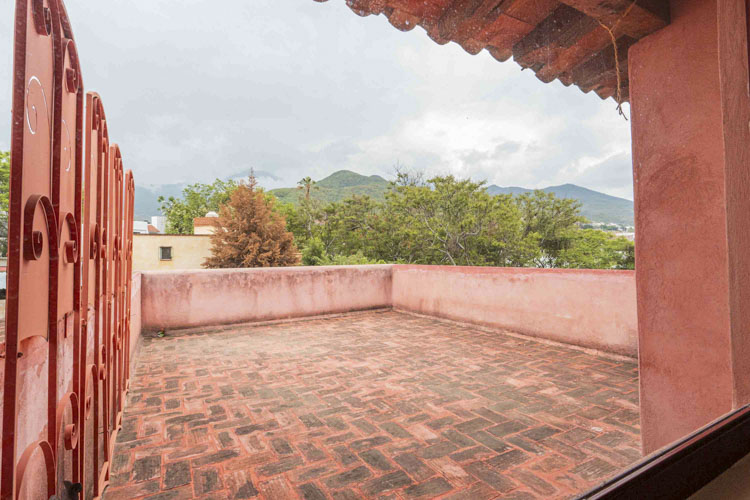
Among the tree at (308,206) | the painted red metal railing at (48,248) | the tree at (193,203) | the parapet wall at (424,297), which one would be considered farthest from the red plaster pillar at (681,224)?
Answer: the tree at (193,203)

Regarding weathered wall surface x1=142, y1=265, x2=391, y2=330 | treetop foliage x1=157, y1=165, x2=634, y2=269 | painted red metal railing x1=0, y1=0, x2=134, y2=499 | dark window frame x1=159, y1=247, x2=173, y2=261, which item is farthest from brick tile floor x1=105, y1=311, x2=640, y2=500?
dark window frame x1=159, y1=247, x2=173, y2=261

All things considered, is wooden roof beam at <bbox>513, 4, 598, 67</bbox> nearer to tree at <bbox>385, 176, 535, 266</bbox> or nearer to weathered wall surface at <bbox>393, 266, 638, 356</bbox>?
weathered wall surface at <bbox>393, 266, 638, 356</bbox>

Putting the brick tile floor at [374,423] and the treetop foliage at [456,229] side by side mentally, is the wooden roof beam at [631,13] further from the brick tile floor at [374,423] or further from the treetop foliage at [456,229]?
the treetop foliage at [456,229]

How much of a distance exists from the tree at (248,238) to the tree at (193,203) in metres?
20.0

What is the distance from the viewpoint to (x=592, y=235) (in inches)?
848

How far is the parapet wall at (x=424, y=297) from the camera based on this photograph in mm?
4531

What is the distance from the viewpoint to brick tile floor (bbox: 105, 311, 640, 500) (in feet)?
6.70

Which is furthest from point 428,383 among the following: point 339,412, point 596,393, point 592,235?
point 592,235

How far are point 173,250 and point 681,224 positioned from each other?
26534 mm

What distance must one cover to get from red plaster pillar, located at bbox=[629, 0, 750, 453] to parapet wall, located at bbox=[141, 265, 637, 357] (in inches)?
103

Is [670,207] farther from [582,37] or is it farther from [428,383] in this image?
[428,383]

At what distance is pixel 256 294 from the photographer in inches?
260

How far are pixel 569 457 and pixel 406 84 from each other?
219ft

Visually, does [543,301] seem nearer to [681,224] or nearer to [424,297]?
[424,297]
